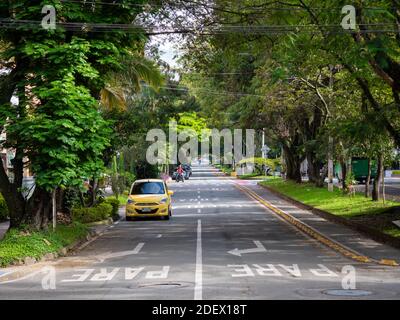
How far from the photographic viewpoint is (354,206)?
31.3m

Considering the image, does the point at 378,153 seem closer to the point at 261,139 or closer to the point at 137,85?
the point at 137,85

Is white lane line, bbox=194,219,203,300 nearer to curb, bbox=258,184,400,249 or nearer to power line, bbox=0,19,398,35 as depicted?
curb, bbox=258,184,400,249

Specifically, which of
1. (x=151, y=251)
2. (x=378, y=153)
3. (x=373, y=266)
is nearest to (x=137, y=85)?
(x=378, y=153)

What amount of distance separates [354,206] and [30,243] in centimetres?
1748

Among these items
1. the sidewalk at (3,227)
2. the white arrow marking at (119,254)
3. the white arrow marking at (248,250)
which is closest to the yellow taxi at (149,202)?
the sidewalk at (3,227)

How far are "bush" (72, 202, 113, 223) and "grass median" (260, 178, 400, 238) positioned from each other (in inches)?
380

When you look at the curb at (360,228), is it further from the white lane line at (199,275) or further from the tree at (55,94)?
the tree at (55,94)

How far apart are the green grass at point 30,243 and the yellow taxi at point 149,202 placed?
9225 mm

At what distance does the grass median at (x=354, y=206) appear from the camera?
79.0 ft

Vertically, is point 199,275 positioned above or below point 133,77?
Answer: below

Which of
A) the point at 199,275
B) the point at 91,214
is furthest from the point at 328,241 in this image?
the point at 91,214

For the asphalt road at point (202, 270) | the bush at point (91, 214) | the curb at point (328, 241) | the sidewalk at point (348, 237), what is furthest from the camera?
the bush at point (91, 214)

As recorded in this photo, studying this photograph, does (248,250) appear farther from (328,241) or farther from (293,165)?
(293,165)

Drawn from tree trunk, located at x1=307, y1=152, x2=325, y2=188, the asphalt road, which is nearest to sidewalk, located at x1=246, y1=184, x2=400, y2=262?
the asphalt road
